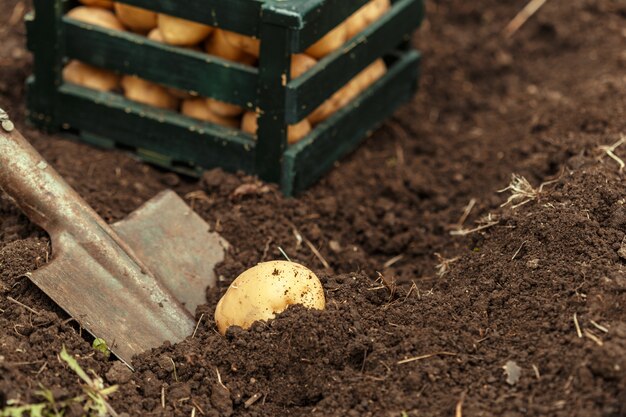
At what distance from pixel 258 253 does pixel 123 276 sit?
0.58 meters

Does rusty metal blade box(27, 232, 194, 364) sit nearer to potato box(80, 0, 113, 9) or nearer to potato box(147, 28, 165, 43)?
potato box(147, 28, 165, 43)

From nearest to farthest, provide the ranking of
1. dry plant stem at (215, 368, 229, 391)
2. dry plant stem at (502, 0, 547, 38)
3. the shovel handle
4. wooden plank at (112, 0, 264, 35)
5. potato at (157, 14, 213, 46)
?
dry plant stem at (215, 368, 229, 391), the shovel handle, wooden plank at (112, 0, 264, 35), potato at (157, 14, 213, 46), dry plant stem at (502, 0, 547, 38)

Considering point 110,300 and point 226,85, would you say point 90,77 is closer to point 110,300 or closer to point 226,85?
point 226,85

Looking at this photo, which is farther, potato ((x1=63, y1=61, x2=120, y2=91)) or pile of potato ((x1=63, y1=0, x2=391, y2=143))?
potato ((x1=63, y1=61, x2=120, y2=91))

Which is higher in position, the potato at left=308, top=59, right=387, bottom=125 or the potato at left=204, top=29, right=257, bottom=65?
the potato at left=204, top=29, right=257, bottom=65

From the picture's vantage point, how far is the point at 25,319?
3285 millimetres

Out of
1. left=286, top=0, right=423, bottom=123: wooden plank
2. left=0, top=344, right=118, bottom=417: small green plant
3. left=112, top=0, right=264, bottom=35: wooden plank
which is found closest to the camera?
left=0, top=344, right=118, bottom=417: small green plant

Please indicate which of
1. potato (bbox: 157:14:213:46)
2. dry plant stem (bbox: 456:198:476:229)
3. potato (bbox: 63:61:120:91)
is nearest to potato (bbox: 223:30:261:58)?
potato (bbox: 157:14:213:46)

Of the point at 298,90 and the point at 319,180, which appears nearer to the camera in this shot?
the point at 298,90

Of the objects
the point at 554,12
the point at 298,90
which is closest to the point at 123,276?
the point at 298,90

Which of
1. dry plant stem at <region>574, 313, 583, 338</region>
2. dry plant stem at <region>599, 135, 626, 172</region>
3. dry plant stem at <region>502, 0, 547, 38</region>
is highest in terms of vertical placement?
dry plant stem at <region>599, 135, 626, 172</region>

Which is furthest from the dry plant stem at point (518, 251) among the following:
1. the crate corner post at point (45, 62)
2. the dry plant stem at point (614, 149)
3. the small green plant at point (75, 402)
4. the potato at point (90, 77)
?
the crate corner post at point (45, 62)

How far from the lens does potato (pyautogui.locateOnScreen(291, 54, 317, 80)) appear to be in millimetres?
4008

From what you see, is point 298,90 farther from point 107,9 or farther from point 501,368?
point 501,368
